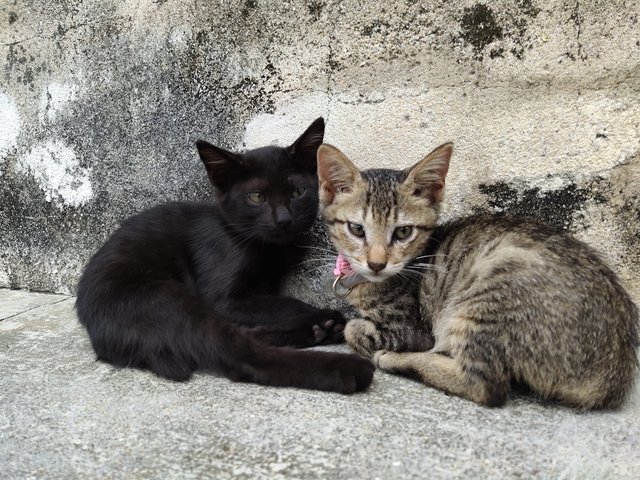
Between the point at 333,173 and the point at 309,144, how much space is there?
35 cm

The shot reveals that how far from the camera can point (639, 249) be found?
2.46m

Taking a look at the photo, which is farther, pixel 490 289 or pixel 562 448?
pixel 490 289

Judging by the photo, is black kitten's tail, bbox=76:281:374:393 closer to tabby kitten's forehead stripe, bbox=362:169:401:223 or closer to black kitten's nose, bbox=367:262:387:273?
black kitten's nose, bbox=367:262:387:273

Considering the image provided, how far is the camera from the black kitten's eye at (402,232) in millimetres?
2389

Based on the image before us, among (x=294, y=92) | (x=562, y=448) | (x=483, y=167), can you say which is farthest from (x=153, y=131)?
(x=562, y=448)

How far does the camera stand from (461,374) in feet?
6.72

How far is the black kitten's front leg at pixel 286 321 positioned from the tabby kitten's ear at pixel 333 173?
0.57 m

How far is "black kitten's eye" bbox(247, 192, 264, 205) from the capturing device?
2.75 meters

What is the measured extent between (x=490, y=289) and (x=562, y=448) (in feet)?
1.92

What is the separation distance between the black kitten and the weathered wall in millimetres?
407

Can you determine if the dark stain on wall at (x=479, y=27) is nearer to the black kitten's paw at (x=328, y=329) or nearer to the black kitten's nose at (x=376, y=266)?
the black kitten's nose at (x=376, y=266)

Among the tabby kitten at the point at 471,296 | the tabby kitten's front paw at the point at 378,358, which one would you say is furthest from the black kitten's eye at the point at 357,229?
the tabby kitten's front paw at the point at 378,358

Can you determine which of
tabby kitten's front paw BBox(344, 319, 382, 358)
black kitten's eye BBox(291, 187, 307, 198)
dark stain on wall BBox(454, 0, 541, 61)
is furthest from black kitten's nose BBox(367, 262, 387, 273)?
dark stain on wall BBox(454, 0, 541, 61)

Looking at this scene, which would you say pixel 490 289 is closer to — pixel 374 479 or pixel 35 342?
pixel 374 479
